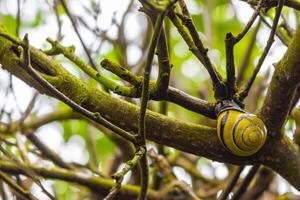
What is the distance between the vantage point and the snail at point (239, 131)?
884 mm

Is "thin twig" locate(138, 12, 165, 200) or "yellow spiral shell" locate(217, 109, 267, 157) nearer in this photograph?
"thin twig" locate(138, 12, 165, 200)

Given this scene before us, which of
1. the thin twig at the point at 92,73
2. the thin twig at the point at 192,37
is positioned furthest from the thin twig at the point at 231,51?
the thin twig at the point at 92,73

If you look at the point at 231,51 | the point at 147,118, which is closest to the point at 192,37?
the point at 231,51

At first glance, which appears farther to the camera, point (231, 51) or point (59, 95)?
point (231, 51)

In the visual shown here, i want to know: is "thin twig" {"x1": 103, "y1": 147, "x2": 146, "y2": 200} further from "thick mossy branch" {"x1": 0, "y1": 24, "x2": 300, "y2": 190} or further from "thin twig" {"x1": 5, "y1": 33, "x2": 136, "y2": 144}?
"thick mossy branch" {"x1": 0, "y1": 24, "x2": 300, "y2": 190}

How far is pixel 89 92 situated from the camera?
3.01 ft

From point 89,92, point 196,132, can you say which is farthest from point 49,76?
point 196,132

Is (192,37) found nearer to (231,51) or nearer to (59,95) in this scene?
(231,51)

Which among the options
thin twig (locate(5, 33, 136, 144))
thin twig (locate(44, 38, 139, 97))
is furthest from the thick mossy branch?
thin twig (locate(5, 33, 136, 144))

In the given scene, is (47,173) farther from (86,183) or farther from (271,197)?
(271,197)

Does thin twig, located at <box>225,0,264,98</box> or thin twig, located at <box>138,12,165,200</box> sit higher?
thin twig, located at <box>225,0,264,98</box>

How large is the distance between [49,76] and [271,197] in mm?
1163

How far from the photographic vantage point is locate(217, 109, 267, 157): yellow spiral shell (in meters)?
0.88

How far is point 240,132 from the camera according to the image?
34.7 inches
